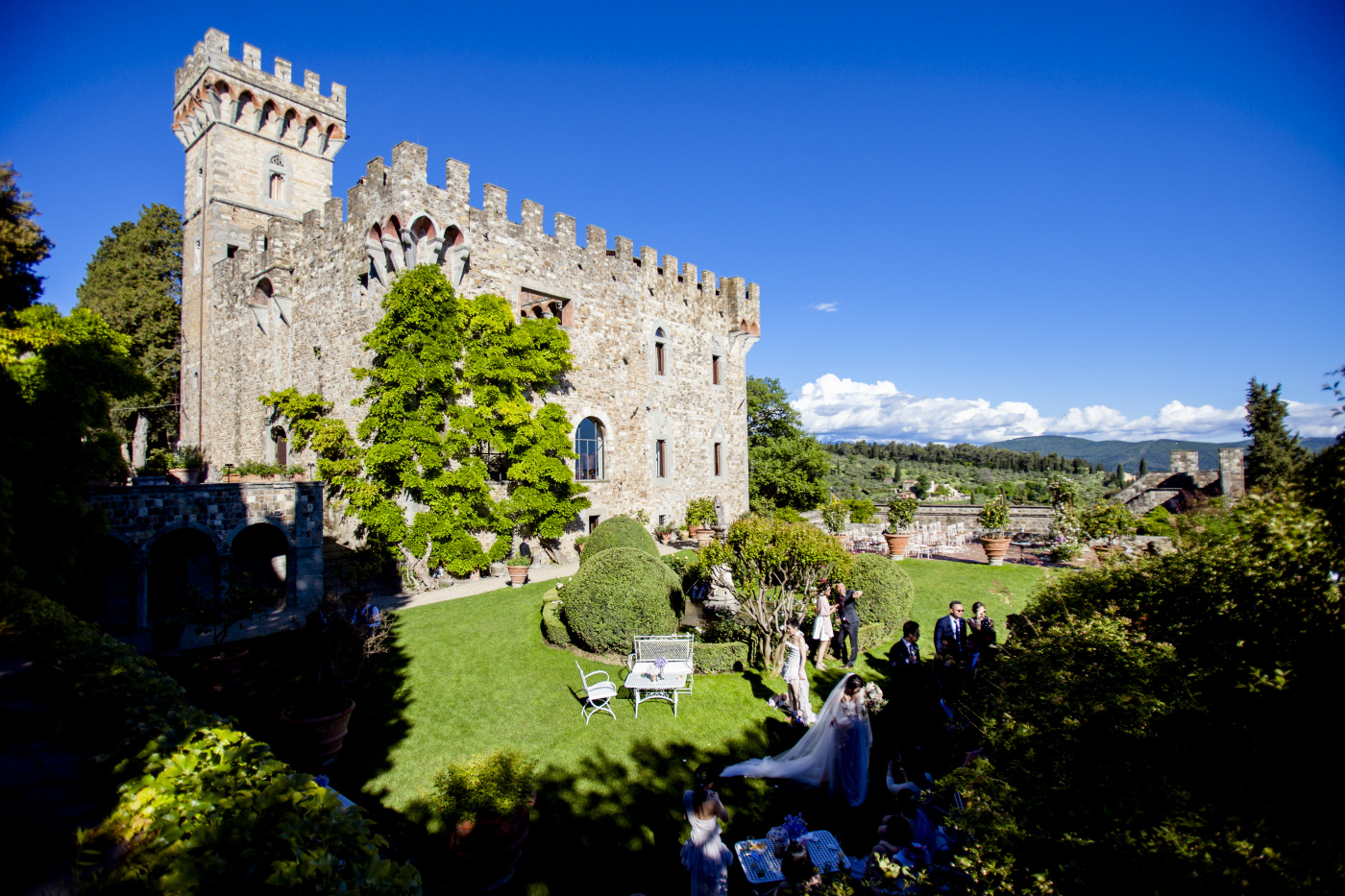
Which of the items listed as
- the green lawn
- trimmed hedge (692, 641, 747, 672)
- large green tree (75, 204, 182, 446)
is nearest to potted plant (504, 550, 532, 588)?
the green lawn

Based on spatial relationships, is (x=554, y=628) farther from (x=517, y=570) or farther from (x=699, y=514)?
(x=699, y=514)

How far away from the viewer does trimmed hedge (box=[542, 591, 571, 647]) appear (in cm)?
1102

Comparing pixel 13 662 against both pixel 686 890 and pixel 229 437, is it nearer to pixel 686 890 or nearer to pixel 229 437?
pixel 686 890

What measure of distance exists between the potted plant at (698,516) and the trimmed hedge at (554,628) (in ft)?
39.2

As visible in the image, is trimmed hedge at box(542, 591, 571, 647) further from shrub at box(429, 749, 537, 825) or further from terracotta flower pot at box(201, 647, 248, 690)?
shrub at box(429, 749, 537, 825)

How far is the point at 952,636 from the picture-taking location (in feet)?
27.8

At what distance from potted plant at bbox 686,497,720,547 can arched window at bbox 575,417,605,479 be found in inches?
188

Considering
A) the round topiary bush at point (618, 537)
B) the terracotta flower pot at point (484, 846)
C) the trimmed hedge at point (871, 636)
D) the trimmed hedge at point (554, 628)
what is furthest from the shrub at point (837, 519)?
the terracotta flower pot at point (484, 846)

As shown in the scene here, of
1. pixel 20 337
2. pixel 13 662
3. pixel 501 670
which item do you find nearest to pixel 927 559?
pixel 501 670

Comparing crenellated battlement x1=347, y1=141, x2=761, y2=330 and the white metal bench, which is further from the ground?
crenellated battlement x1=347, y1=141, x2=761, y2=330

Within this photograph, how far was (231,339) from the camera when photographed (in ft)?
74.1

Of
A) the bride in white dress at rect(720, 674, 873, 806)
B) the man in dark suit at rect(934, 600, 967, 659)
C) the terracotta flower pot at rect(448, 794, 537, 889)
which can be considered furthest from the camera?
the man in dark suit at rect(934, 600, 967, 659)

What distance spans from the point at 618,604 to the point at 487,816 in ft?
18.1

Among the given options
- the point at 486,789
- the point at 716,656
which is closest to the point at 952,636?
the point at 716,656
